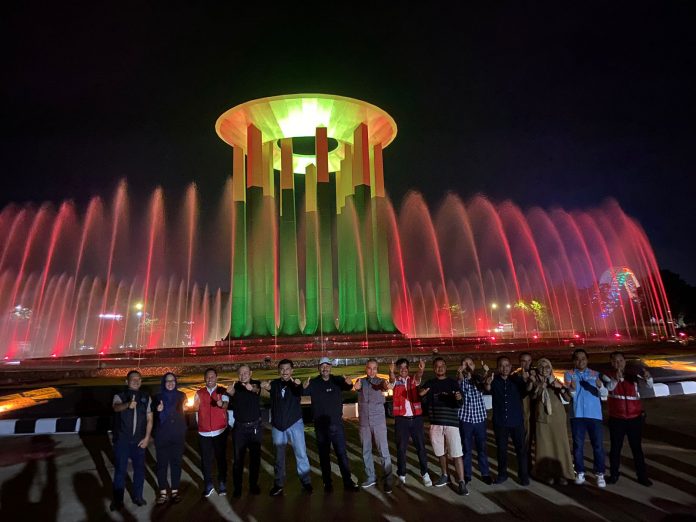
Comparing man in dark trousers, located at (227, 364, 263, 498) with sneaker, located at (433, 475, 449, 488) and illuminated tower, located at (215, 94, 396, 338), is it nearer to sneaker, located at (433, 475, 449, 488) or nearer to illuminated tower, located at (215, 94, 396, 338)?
sneaker, located at (433, 475, 449, 488)

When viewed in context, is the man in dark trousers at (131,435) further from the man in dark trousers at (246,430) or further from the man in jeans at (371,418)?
the man in jeans at (371,418)

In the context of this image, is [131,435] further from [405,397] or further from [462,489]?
[462,489]

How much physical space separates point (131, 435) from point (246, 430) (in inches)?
53.7

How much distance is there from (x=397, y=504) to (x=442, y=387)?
5.16ft

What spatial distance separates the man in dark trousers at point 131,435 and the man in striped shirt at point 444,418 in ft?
11.7

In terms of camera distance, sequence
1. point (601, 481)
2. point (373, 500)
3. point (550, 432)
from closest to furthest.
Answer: point (373, 500)
point (601, 481)
point (550, 432)

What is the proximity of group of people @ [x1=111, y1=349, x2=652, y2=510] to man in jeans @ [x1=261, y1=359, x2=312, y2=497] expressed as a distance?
0.04 ft

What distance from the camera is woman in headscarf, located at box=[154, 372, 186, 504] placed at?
18.5 ft

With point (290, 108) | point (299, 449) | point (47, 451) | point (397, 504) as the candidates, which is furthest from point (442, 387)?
point (290, 108)

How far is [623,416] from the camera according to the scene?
5949 mm

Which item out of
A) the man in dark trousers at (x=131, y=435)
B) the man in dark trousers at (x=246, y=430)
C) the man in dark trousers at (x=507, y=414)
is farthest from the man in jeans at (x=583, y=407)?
the man in dark trousers at (x=131, y=435)

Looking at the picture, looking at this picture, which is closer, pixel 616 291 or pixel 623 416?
pixel 623 416

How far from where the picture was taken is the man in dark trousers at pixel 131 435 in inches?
218

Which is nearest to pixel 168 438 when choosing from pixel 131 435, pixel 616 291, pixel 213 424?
pixel 131 435
